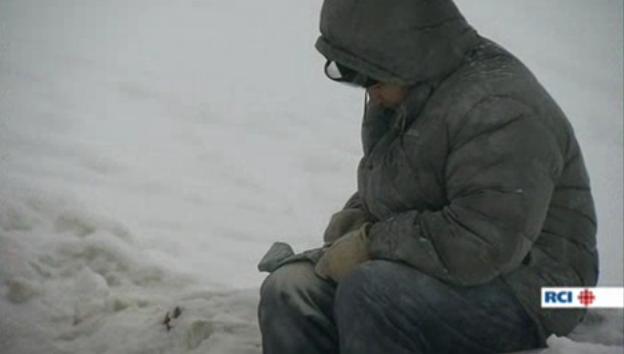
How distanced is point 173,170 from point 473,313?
921 millimetres

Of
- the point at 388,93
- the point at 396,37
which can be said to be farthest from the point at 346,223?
the point at 396,37

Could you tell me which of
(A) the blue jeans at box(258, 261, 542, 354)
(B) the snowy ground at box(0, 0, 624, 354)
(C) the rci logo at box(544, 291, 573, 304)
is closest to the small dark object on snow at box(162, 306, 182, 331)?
(B) the snowy ground at box(0, 0, 624, 354)

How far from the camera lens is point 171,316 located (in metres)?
1.61

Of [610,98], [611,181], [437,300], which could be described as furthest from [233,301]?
Answer: [610,98]

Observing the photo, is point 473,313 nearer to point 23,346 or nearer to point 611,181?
point 611,181

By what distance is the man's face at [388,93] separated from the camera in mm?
1293

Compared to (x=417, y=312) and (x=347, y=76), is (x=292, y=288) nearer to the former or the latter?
(x=417, y=312)

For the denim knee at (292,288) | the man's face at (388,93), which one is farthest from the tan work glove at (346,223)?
the man's face at (388,93)

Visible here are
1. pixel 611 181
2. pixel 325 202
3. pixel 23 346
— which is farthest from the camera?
pixel 325 202

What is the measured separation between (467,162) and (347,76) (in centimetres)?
26

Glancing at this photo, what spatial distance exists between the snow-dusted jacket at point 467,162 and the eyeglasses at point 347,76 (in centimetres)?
3

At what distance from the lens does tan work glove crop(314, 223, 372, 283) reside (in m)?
1.29

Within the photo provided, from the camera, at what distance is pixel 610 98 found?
5.86 ft

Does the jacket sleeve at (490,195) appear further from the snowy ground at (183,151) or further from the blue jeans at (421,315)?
the snowy ground at (183,151)
